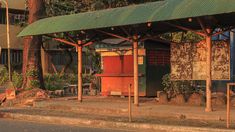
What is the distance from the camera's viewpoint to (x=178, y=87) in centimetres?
1939

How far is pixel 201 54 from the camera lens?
17.2m

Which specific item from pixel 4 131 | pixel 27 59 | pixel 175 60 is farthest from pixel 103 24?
pixel 27 59

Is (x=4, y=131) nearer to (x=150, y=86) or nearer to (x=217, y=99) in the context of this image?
(x=217, y=99)

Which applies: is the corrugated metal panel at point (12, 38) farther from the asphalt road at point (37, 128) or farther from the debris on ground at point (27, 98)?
the asphalt road at point (37, 128)

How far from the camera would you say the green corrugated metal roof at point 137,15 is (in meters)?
13.6

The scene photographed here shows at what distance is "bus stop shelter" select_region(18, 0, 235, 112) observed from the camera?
549 inches

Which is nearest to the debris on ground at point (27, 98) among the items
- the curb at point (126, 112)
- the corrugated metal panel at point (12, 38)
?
the curb at point (126, 112)

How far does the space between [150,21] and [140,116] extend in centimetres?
327

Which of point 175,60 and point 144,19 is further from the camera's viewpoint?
point 175,60

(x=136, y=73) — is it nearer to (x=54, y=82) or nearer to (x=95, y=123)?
(x=95, y=123)

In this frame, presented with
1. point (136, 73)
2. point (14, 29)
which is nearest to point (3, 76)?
point (14, 29)

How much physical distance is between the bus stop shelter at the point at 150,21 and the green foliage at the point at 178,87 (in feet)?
7.19

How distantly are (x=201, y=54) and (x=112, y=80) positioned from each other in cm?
565

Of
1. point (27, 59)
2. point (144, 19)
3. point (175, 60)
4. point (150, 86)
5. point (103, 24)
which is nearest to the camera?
point (144, 19)
